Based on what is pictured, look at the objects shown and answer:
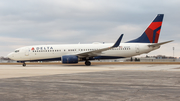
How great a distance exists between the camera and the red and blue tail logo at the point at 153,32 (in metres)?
34.7

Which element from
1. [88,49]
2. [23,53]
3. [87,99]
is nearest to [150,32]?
[88,49]

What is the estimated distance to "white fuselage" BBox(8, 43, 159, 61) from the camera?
32.7m

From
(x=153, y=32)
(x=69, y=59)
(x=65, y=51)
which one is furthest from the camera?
(x=153, y=32)

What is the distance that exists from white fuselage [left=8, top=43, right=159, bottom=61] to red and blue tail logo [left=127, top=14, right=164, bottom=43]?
66.7 inches

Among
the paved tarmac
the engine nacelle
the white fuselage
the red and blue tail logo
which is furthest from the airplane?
the paved tarmac

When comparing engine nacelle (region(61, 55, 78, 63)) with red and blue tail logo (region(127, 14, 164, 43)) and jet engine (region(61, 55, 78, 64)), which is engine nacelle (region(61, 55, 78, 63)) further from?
red and blue tail logo (region(127, 14, 164, 43))

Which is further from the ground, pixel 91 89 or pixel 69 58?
pixel 69 58

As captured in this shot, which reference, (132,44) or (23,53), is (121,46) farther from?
(23,53)

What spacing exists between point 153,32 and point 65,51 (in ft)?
51.0

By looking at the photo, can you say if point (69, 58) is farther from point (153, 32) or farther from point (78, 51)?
point (153, 32)

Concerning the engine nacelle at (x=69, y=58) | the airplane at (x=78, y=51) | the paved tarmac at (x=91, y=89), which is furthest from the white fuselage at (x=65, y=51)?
the paved tarmac at (x=91, y=89)

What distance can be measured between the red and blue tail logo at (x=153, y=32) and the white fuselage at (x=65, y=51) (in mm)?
1693

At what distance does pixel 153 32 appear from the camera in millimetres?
34719

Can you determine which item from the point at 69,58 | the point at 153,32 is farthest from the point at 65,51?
the point at 153,32
